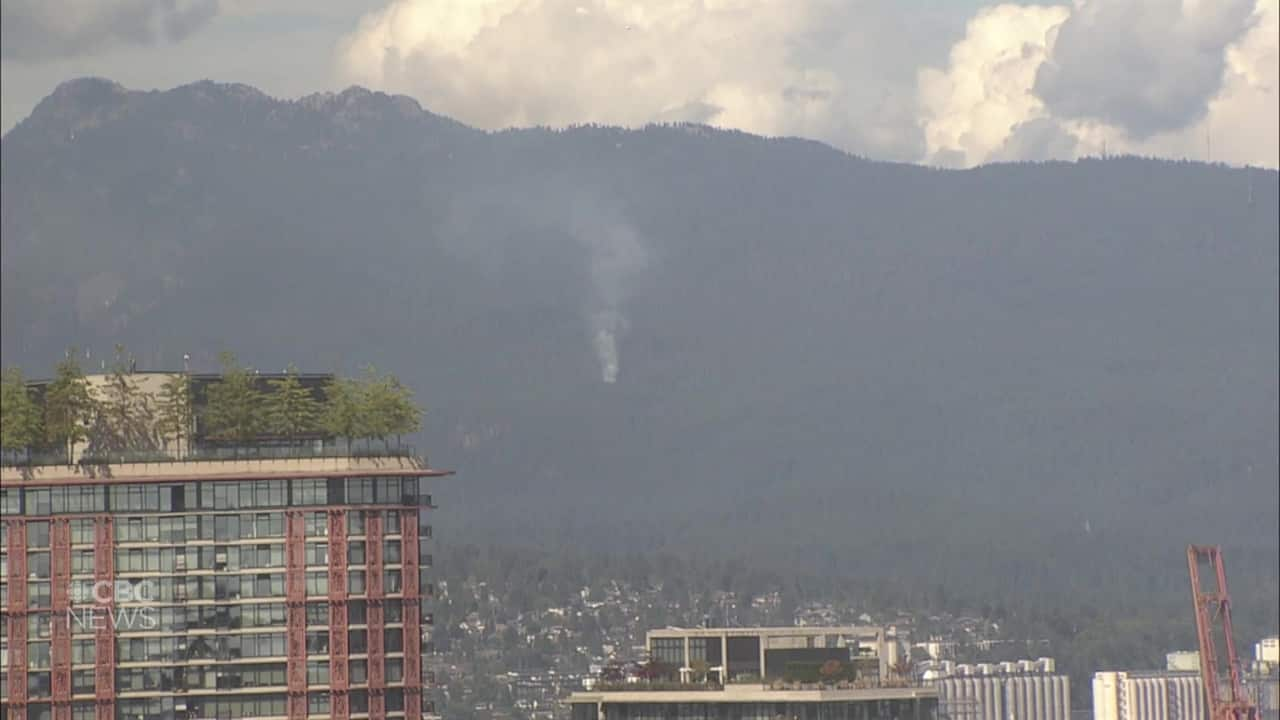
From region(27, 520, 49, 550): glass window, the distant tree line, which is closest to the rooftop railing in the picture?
the distant tree line

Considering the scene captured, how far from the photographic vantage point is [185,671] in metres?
176

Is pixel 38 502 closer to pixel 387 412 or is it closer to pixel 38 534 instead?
pixel 38 534

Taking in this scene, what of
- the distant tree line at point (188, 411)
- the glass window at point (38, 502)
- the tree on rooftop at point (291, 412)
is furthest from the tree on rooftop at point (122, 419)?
the tree on rooftop at point (291, 412)

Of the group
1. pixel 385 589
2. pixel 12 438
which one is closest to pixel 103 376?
pixel 12 438

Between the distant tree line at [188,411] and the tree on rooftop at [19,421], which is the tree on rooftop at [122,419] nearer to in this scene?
the distant tree line at [188,411]

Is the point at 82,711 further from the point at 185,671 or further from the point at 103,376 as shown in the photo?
the point at 103,376

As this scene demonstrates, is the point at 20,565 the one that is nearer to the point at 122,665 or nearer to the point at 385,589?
the point at 122,665

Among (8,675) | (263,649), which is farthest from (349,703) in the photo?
(8,675)

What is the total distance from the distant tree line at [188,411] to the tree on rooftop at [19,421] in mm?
112

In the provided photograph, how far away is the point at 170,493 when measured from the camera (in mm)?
177625

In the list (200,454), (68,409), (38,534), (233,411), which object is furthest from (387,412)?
(38,534)

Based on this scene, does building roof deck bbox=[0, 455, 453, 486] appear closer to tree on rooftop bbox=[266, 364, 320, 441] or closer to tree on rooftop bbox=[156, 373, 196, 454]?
tree on rooftop bbox=[156, 373, 196, 454]

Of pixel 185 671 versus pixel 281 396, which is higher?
pixel 281 396

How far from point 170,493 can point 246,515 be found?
4.02 m
